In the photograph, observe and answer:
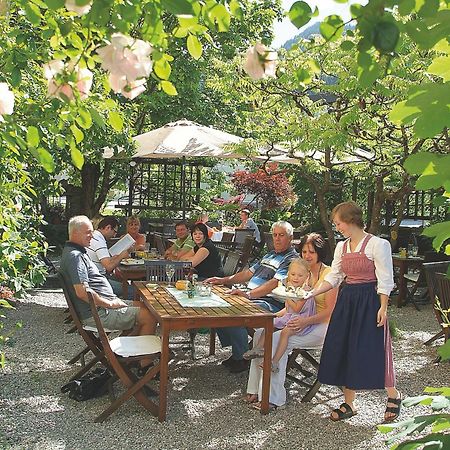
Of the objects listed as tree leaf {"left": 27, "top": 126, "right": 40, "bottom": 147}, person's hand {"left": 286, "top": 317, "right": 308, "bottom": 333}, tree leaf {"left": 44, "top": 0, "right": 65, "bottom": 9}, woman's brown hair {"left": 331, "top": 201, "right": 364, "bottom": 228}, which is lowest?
person's hand {"left": 286, "top": 317, "right": 308, "bottom": 333}

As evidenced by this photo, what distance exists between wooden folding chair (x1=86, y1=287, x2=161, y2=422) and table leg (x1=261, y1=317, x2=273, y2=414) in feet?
2.57

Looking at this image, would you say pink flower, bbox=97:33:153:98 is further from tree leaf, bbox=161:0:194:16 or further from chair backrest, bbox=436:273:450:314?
chair backrest, bbox=436:273:450:314

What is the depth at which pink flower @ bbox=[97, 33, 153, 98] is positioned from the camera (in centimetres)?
129

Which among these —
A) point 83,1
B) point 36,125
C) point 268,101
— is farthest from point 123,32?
point 268,101

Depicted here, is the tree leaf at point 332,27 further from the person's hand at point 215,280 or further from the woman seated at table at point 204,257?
the woman seated at table at point 204,257

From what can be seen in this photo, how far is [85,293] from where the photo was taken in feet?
15.7

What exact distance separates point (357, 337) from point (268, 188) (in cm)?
1256

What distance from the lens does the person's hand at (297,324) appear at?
488cm


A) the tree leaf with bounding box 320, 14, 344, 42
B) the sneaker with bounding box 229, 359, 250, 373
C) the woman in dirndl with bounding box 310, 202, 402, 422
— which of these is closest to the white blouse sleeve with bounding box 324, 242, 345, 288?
the woman in dirndl with bounding box 310, 202, 402, 422

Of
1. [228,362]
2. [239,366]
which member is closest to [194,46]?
[239,366]

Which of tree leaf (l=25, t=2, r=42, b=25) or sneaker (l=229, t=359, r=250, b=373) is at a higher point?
tree leaf (l=25, t=2, r=42, b=25)

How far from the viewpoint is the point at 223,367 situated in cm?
583

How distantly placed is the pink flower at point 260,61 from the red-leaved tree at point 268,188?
1509 cm

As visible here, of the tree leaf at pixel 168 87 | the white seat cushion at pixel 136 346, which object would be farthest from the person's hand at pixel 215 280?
the tree leaf at pixel 168 87
